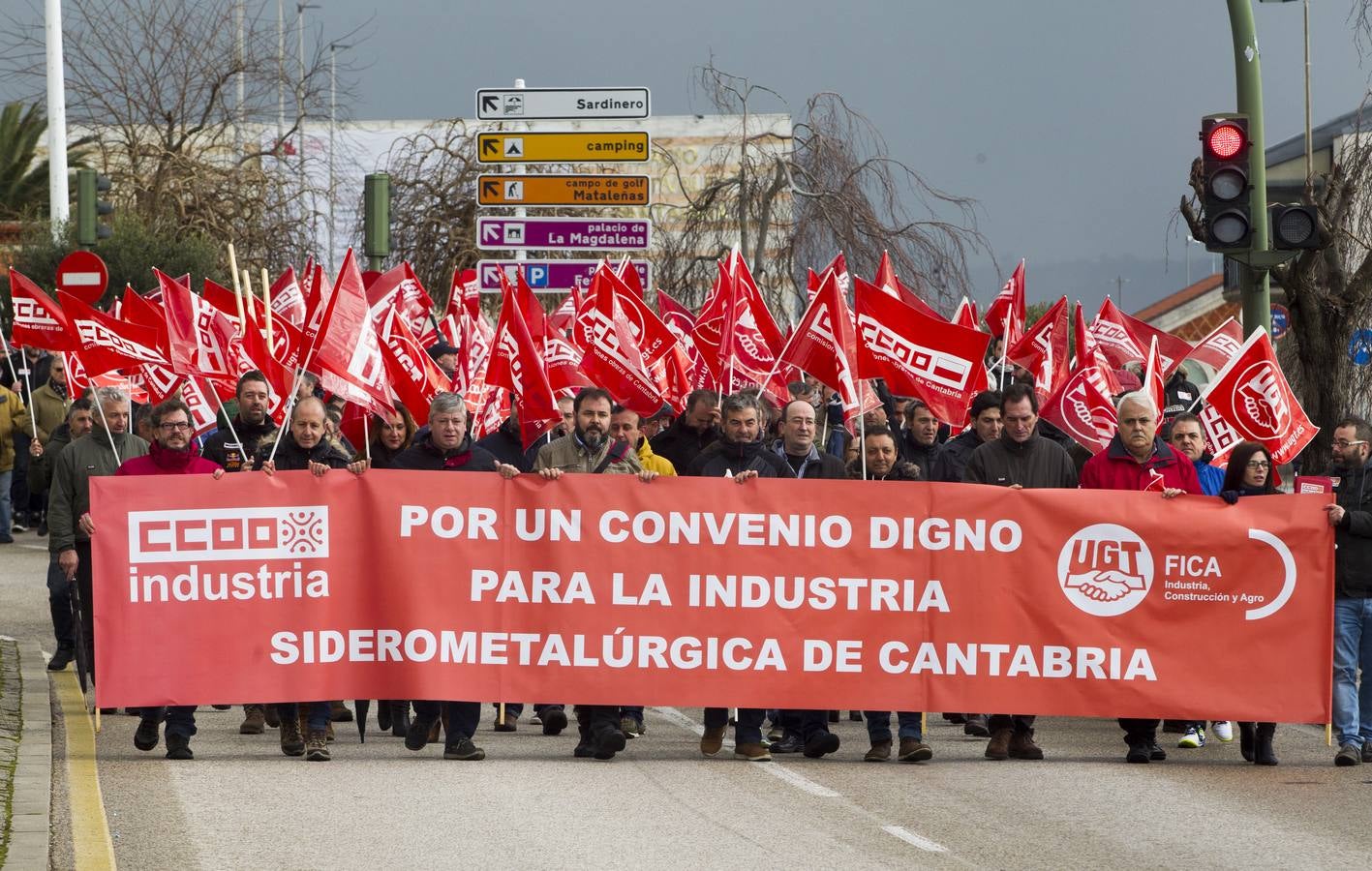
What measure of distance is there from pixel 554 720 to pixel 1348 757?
4.37 metres

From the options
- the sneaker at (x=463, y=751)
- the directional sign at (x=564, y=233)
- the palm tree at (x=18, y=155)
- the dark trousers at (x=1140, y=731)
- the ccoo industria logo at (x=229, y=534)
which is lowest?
the sneaker at (x=463, y=751)

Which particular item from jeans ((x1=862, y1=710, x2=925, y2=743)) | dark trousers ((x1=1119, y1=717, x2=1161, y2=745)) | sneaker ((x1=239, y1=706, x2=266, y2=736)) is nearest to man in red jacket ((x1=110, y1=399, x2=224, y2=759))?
sneaker ((x1=239, y1=706, x2=266, y2=736))

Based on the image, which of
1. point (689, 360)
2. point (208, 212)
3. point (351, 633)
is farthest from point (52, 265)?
point (351, 633)

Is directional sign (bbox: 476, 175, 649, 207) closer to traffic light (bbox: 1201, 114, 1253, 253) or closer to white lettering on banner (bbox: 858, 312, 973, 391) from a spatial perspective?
traffic light (bbox: 1201, 114, 1253, 253)

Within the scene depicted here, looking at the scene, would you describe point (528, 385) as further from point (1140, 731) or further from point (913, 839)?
point (913, 839)

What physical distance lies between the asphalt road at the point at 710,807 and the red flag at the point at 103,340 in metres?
4.42

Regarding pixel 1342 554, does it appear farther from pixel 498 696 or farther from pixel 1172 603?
pixel 498 696

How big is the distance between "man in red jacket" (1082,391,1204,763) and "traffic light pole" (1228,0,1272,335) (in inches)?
129

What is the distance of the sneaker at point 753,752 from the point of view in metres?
11.0

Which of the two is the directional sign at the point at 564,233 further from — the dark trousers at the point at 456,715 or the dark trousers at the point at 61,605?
the dark trousers at the point at 456,715

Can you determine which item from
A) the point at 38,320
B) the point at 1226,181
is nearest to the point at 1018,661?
the point at 1226,181

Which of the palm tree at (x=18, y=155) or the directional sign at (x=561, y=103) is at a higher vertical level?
the palm tree at (x=18, y=155)

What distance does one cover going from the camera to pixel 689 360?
18.6 m

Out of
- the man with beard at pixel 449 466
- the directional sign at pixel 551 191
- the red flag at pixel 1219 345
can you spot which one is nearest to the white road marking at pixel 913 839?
the man with beard at pixel 449 466
